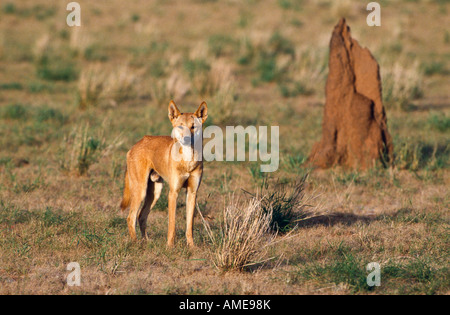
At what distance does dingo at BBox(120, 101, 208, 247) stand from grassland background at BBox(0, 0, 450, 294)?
1.29 feet

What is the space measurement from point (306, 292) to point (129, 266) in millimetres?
1742

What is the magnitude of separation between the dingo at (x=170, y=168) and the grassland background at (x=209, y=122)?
39 centimetres

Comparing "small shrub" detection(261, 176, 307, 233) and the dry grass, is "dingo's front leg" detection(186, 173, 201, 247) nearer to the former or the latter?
the dry grass

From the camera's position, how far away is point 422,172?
9.35 metres

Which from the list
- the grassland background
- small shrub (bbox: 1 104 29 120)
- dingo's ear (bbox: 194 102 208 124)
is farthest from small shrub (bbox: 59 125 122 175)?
dingo's ear (bbox: 194 102 208 124)

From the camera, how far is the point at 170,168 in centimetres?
609

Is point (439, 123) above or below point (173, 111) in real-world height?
below

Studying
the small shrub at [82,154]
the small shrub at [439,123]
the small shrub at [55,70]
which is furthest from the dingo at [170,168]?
the small shrub at [55,70]

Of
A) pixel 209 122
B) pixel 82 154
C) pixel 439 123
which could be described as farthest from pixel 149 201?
pixel 439 123

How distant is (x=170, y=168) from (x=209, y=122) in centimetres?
607

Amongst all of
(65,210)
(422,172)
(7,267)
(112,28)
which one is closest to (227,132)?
(422,172)

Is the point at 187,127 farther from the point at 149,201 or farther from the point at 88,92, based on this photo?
the point at 88,92

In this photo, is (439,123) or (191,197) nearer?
(191,197)

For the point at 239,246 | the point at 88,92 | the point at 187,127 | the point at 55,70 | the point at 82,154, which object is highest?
the point at 55,70
